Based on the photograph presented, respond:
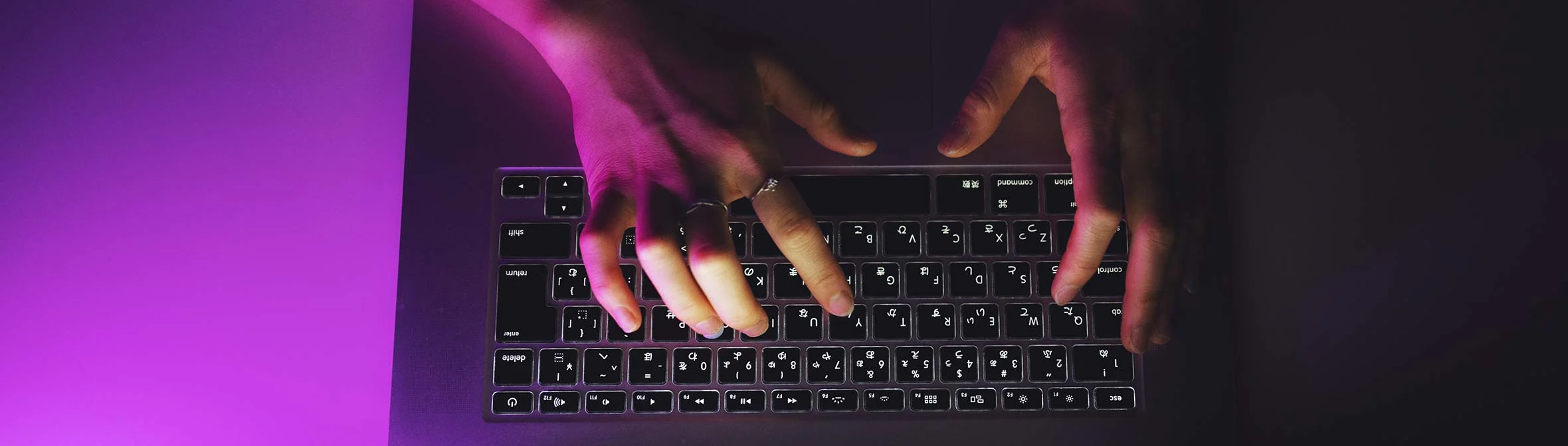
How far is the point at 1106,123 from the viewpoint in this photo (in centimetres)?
79

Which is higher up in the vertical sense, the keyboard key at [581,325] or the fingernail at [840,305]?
the fingernail at [840,305]

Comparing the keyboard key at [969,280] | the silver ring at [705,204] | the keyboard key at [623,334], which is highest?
the silver ring at [705,204]

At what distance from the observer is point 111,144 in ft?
2.83

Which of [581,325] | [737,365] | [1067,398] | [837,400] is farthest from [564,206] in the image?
[1067,398]

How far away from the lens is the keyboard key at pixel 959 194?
0.81 meters

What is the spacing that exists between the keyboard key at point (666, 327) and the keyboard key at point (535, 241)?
11 centimetres

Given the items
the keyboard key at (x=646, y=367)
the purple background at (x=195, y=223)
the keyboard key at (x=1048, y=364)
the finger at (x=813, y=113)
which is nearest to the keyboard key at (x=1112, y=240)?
the keyboard key at (x=1048, y=364)

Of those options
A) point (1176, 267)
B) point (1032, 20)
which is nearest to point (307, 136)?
point (1032, 20)

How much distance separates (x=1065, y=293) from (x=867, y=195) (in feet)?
0.72

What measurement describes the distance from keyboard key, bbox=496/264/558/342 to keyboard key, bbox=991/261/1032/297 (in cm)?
45

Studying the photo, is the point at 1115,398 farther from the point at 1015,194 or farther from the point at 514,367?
the point at 514,367

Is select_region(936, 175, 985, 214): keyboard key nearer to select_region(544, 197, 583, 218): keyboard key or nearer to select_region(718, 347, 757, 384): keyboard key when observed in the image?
select_region(718, 347, 757, 384): keyboard key

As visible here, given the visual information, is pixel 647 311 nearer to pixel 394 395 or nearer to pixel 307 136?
pixel 394 395

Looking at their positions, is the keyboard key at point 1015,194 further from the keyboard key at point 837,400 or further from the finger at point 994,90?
the keyboard key at point 837,400
